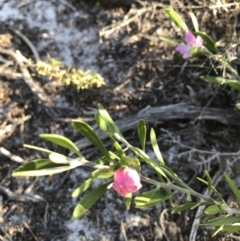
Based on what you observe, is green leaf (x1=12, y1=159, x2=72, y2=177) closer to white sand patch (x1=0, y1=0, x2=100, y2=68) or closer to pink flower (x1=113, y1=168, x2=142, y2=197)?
pink flower (x1=113, y1=168, x2=142, y2=197)

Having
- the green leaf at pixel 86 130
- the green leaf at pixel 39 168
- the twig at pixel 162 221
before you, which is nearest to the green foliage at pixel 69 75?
the twig at pixel 162 221

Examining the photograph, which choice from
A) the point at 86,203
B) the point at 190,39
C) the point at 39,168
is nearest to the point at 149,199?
the point at 86,203

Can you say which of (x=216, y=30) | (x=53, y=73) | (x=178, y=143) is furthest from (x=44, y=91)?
(x=216, y=30)

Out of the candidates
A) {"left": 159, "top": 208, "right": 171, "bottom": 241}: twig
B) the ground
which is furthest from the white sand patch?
{"left": 159, "top": 208, "right": 171, "bottom": 241}: twig

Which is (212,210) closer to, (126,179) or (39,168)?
(126,179)

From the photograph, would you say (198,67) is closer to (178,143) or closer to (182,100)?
(182,100)
